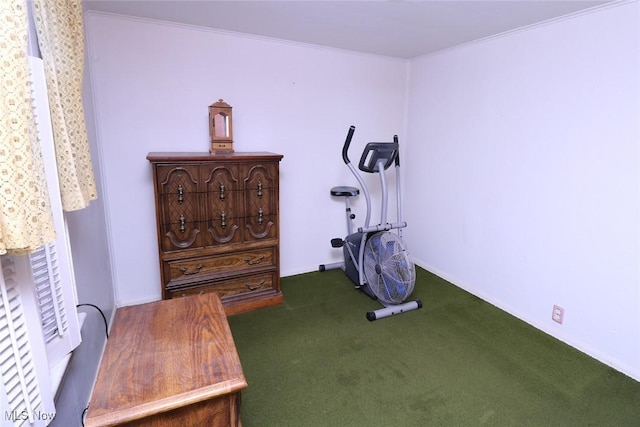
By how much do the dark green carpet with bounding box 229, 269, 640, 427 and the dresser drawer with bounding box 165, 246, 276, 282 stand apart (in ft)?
1.35

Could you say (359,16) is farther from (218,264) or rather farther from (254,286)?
(254,286)

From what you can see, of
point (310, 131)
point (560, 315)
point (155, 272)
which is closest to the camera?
point (560, 315)

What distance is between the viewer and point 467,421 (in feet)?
5.98

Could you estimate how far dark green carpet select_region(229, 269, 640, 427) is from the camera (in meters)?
1.86

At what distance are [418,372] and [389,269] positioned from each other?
2.92ft

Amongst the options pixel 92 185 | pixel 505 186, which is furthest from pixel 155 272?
pixel 505 186

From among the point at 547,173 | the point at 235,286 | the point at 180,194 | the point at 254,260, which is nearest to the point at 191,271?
the point at 235,286

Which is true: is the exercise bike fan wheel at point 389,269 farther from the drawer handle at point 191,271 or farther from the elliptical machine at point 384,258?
the drawer handle at point 191,271

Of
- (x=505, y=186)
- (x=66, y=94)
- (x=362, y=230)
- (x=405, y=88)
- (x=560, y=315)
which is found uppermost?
(x=405, y=88)

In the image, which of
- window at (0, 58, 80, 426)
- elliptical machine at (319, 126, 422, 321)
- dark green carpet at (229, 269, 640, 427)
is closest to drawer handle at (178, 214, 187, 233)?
dark green carpet at (229, 269, 640, 427)

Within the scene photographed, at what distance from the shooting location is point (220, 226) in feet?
8.92

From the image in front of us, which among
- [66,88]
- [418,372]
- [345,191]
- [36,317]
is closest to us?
[36,317]

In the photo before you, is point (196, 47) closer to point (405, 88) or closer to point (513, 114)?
point (405, 88)

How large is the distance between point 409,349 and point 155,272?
220cm
